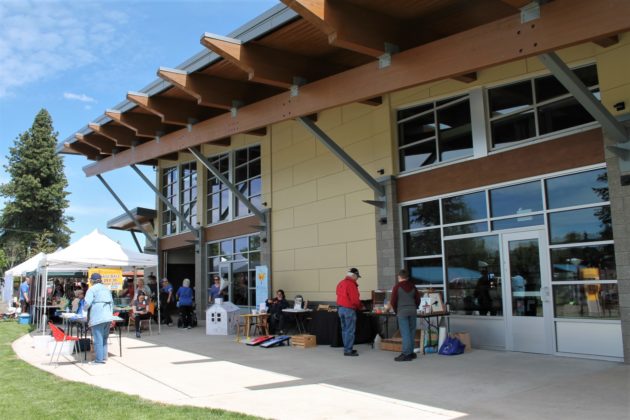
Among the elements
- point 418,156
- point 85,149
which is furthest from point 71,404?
point 85,149

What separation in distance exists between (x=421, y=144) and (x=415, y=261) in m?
2.37

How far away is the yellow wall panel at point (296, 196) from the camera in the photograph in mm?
13379

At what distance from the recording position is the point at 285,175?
14445 millimetres

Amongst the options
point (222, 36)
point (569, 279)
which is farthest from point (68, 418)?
point (569, 279)

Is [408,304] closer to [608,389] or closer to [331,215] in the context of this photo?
[608,389]

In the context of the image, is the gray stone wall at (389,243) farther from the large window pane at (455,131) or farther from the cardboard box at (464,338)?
the cardboard box at (464,338)

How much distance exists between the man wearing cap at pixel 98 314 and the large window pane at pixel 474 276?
20.0ft

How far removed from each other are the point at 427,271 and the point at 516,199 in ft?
7.80

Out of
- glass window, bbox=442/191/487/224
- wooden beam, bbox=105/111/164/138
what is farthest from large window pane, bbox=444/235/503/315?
wooden beam, bbox=105/111/164/138

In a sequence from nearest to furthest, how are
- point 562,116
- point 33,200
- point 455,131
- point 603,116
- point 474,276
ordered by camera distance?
point 603,116
point 562,116
point 474,276
point 455,131
point 33,200

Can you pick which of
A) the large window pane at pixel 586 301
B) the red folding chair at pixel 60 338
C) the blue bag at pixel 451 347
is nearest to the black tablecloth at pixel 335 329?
the blue bag at pixel 451 347

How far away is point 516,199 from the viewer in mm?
9000

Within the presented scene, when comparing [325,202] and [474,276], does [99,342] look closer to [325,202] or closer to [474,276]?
[325,202]

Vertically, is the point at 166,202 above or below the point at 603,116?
above
